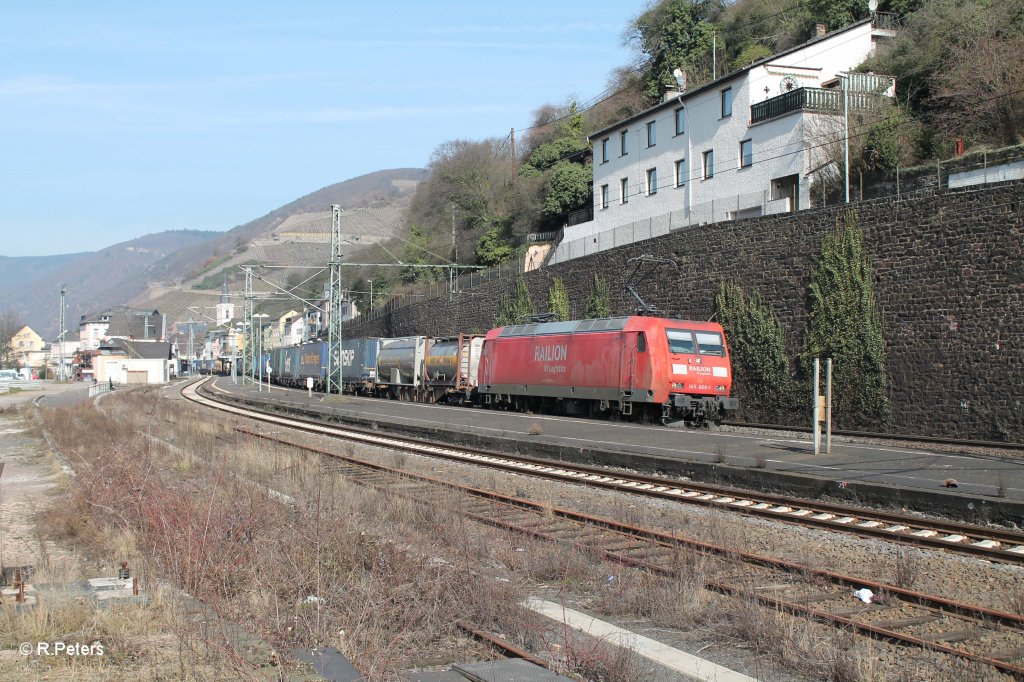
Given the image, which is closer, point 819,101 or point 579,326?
point 579,326

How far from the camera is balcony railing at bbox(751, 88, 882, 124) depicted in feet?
114

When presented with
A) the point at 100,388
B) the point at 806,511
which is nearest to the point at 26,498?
the point at 806,511

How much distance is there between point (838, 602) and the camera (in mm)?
7742

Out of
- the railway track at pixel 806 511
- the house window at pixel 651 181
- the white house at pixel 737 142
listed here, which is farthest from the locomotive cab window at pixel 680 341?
the house window at pixel 651 181

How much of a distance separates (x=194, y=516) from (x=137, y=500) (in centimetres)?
234

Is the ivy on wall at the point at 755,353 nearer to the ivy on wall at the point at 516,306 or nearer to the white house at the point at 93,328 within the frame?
the ivy on wall at the point at 516,306

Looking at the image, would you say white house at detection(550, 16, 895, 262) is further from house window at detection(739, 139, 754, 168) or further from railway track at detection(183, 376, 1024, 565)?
railway track at detection(183, 376, 1024, 565)

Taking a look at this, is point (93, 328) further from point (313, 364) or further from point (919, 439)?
point (919, 439)

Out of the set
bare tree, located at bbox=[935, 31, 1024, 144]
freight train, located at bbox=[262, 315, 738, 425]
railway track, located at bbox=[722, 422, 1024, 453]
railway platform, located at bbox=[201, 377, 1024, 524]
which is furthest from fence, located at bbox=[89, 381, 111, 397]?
bare tree, located at bbox=[935, 31, 1024, 144]

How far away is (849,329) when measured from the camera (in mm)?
23984

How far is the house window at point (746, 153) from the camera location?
3747 cm

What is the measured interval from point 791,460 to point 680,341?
29.3ft

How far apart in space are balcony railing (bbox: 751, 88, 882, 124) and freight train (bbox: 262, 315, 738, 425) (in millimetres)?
13413

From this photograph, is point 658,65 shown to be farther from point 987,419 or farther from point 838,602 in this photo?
point 838,602
